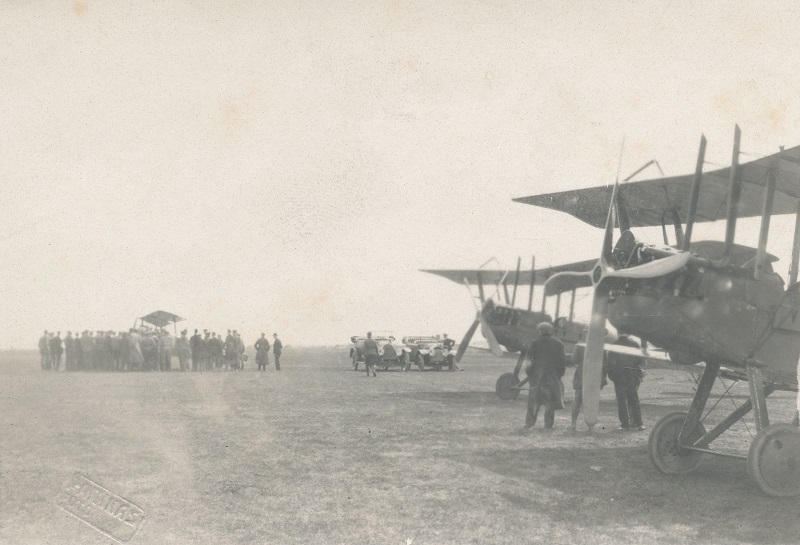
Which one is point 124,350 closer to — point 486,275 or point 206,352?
point 206,352

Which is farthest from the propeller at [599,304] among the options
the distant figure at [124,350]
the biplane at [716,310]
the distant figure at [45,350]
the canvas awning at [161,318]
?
the canvas awning at [161,318]

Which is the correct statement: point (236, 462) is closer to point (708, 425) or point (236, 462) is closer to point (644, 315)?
point (644, 315)

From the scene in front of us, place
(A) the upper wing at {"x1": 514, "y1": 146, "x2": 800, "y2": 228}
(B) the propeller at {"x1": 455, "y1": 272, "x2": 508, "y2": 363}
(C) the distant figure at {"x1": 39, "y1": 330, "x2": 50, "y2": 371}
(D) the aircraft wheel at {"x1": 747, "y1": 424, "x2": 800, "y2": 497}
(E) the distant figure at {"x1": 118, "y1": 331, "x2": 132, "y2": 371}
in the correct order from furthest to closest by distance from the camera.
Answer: (E) the distant figure at {"x1": 118, "y1": 331, "x2": 132, "y2": 371}
(C) the distant figure at {"x1": 39, "y1": 330, "x2": 50, "y2": 371}
(B) the propeller at {"x1": 455, "y1": 272, "x2": 508, "y2": 363}
(A) the upper wing at {"x1": 514, "y1": 146, "x2": 800, "y2": 228}
(D) the aircraft wheel at {"x1": 747, "y1": 424, "x2": 800, "y2": 497}

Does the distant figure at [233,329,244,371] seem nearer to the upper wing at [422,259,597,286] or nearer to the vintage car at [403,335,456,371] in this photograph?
the vintage car at [403,335,456,371]

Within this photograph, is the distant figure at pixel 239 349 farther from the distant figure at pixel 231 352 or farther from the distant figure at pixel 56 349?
the distant figure at pixel 56 349

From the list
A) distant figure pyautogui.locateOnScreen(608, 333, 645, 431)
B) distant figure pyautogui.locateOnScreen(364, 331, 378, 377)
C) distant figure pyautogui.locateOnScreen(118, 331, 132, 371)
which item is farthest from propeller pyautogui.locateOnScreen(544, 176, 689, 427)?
distant figure pyautogui.locateOnScreen(118, 331, 132, 371)

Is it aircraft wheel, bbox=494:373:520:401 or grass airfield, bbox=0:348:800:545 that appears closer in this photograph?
grass airfield, bbox=0:348:800:545

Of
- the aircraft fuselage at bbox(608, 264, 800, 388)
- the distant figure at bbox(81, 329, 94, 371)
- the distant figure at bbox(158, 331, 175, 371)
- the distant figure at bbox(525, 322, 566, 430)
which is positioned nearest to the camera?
the aircraft fuselage at bbox(608, 264, 800, 388)
